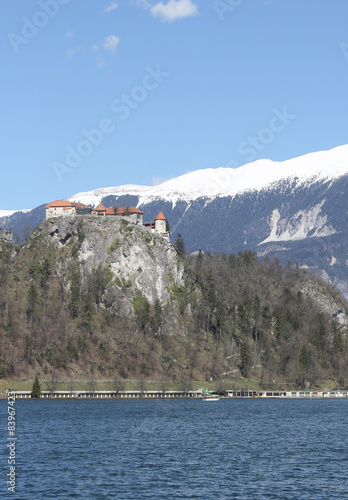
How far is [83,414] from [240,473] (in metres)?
78.9

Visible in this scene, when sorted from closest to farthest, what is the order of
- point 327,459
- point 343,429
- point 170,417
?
point 327,459
point 343,429
point 170,417

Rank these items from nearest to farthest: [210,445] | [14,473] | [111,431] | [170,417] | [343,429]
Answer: [14,473] → [210,445] → [111,431] → [343,429] → [170,417]

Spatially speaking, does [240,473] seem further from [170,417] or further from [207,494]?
[170,417]

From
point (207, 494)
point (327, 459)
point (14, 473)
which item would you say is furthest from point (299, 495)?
point (14, 473)

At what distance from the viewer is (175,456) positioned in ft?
315

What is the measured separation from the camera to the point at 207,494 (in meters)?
72.6

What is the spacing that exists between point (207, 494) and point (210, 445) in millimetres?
35957

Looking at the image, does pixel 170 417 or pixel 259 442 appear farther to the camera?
pixel 170 417

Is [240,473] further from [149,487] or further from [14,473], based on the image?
[14,473]

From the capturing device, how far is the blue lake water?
7462 cm

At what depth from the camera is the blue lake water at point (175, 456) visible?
74625 millimetres

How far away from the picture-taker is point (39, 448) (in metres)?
102

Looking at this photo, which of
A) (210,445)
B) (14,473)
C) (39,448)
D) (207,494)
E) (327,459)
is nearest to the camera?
(207,494)

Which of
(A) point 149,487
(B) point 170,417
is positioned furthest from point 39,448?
(B) point 170,417
